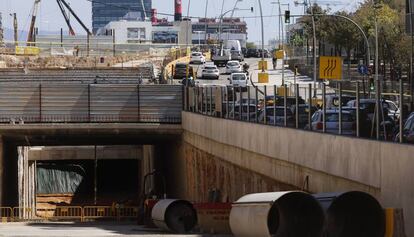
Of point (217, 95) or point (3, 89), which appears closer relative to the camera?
point (217, 95)

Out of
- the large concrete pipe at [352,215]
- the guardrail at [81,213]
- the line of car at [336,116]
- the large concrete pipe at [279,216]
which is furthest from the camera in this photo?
the guardrail at [81,213]

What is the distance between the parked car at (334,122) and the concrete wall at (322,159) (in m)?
0.20

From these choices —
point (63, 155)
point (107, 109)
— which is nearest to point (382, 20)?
point (63, 155)

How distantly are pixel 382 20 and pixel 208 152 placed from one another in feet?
141

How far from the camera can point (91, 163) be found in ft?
338

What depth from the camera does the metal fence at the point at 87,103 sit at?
6406 cm

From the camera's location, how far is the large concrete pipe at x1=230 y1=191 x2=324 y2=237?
71.3 ft

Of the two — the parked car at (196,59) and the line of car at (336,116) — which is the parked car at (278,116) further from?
the parked car at (196,59)

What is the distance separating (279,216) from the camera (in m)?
23.1

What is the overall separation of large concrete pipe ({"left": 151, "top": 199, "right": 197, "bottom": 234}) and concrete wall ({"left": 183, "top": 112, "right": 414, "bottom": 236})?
249cm

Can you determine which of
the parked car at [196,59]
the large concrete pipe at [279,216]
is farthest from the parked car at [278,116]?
the parked car at [196,59]

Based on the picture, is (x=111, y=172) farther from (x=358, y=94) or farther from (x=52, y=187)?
(x=358, y=94)

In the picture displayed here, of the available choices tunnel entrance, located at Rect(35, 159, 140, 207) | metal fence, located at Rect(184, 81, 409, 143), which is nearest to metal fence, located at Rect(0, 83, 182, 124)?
metal fence, located at Rect(184, 81, 409, 143)

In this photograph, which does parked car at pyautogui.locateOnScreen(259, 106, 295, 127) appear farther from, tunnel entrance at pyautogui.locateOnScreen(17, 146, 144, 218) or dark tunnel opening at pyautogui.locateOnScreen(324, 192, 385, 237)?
tunnel entrance at pyautogui.locateOnScreen(17, 146, 144, 218)
